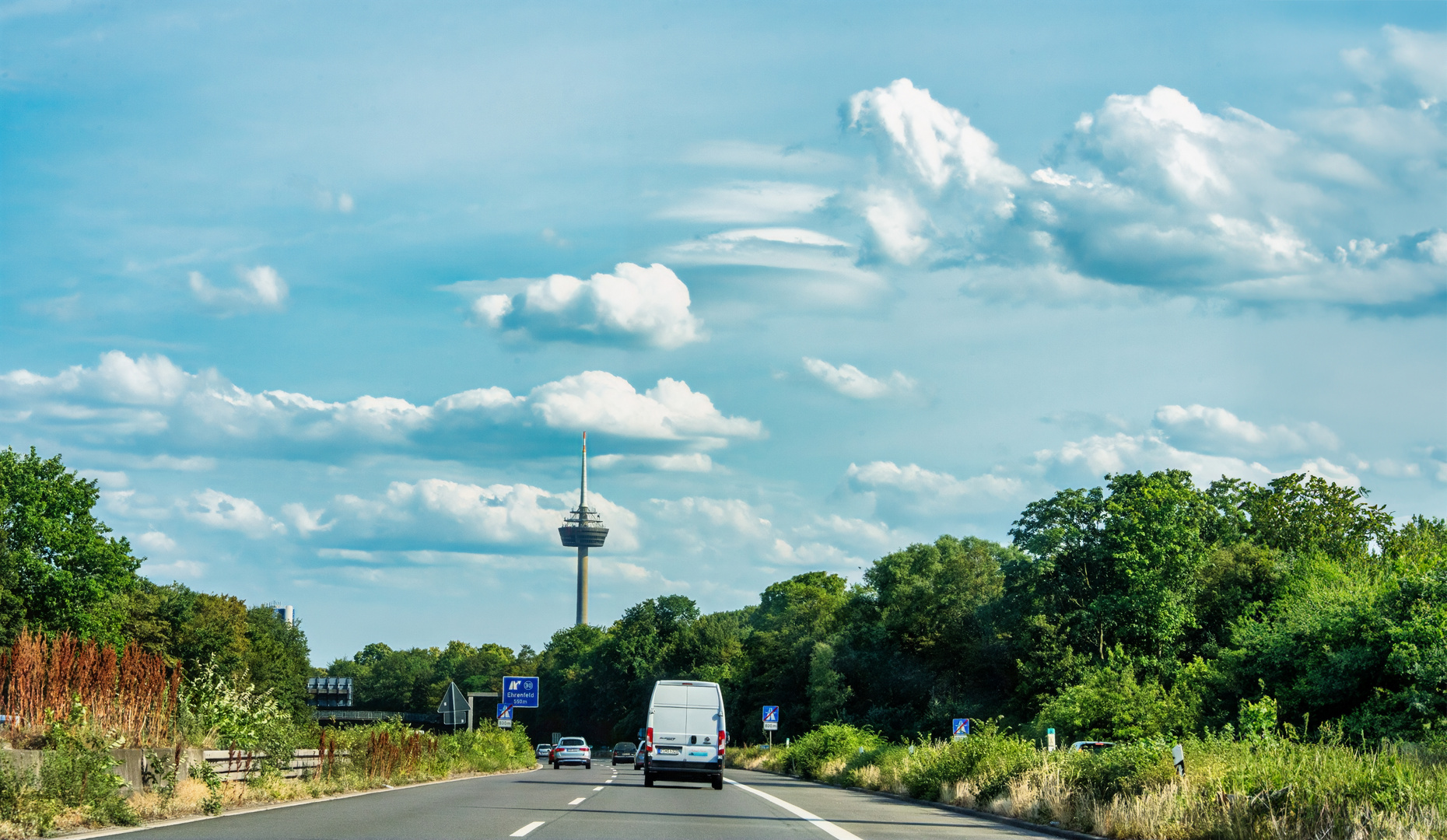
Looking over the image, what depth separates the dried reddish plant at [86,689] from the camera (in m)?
16.0

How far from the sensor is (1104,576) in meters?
59.9

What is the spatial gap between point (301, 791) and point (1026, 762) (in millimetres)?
13034

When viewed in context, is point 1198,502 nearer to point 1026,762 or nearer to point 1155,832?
point 1026,762

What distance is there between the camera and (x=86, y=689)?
16.5 meters

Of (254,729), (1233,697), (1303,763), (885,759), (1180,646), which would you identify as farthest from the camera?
(1180,646)

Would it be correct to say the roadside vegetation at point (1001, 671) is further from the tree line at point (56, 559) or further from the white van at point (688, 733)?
the white van at point (688, 733)

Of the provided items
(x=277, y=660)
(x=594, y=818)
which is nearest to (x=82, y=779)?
(x=594, y=818)

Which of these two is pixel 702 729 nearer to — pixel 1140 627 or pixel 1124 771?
pixel 1124 771

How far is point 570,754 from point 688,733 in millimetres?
36399

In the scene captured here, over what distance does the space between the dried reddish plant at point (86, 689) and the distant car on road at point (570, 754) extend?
4436 centimetres

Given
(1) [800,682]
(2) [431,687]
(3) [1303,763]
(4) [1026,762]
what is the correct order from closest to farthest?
(3) [1303,763], (4) [1026,762], (1) [800,682], (2) [431,687]

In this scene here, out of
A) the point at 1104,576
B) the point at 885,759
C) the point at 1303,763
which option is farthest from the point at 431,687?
the point at 1303,763

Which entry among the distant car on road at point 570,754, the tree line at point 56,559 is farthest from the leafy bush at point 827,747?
the tree line at point 56,559

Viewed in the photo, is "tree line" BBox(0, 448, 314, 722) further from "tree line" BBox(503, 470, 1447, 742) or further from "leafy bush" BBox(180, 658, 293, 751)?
"tree line" BBox(503, 470, 1447, 742)
